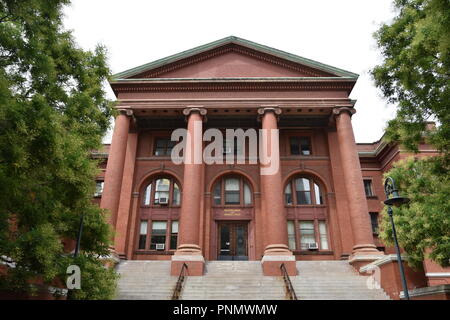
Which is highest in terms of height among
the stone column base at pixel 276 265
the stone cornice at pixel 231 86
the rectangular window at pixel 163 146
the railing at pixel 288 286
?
the stone cornice at pixel 231 86

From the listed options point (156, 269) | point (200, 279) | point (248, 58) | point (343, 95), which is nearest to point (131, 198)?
point (156, 269)

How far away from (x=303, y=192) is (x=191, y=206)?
899cm

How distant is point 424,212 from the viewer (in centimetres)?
1015

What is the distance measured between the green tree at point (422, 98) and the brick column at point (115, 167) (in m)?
15.5

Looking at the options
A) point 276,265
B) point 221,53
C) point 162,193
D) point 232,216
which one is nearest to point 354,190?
point 276,265

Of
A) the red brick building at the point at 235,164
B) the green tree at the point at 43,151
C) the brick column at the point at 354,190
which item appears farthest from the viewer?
the red brick building at the point at 235,164

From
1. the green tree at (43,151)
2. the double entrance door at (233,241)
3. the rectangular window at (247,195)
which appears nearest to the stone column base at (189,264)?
the double entrance door at (233,241)

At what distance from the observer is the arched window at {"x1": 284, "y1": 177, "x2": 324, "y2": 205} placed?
81.2 feet

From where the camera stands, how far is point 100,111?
1064 centimetres

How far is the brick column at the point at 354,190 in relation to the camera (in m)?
→ 20.0

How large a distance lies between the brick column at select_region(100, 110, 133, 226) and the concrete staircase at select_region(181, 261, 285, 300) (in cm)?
649

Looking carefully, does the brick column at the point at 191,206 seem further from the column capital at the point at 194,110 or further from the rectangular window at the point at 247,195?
the rectangular window at the point at 247,195

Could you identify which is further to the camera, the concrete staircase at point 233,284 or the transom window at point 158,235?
the transom window at point 158,235
